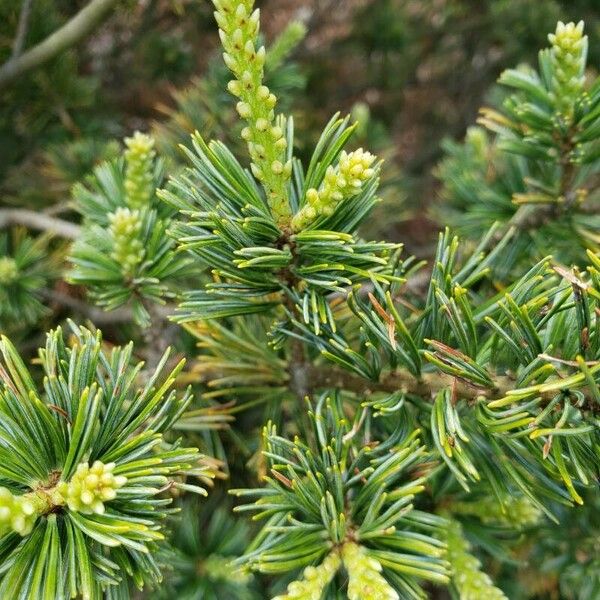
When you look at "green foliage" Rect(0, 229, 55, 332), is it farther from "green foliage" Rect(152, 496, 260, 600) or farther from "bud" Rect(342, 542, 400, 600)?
"bud" Rect(342, 542, 400, 600)

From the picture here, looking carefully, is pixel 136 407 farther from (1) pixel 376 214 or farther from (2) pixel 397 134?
(2) pixel 397 134

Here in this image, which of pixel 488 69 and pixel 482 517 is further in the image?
pixel 488 69

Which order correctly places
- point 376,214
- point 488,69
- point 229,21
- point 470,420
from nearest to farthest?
1. point 229,21
2. point 470,420
3. point 376,214
4. point 488,69

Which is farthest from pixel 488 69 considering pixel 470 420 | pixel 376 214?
pixel 470 420

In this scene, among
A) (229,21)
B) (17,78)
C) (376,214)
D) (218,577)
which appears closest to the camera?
(229,21)

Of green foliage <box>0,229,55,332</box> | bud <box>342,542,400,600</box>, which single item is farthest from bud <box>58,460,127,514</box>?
green foliage <box>0,229,55,332</box>

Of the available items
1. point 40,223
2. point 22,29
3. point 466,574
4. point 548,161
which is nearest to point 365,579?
point 466,574

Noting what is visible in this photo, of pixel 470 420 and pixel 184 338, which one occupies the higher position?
pixel 184 338

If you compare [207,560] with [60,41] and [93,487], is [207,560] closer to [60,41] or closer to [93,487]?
[93,487]
